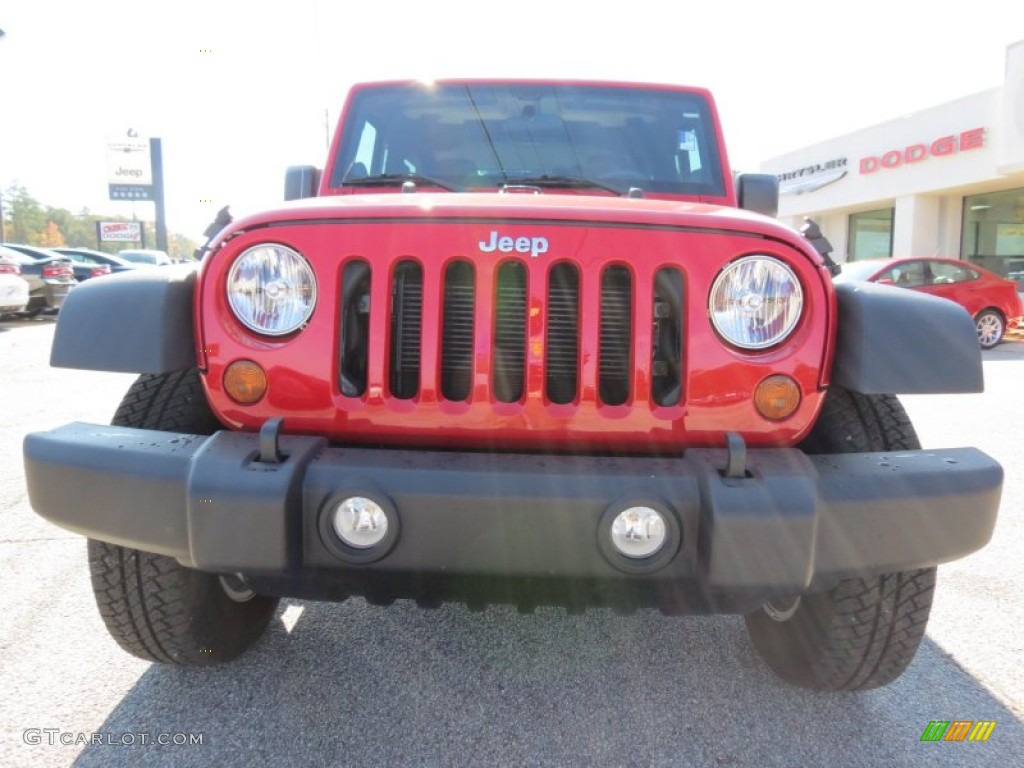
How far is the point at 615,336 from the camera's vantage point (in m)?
1.87

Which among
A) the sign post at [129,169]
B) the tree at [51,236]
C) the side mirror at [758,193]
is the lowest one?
the side mirror at [758,193]

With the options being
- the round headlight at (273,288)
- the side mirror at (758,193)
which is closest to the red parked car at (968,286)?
the side mirror at (758,193)

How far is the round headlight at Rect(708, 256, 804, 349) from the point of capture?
177 cm

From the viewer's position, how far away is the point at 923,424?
5.97 meters

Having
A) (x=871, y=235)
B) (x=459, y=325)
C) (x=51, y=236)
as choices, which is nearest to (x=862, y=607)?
(x=459, y=325)

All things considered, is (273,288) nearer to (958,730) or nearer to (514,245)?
(514,245)

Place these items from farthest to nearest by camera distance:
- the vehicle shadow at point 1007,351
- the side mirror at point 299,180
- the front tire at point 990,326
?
1. the front tire at point 990,326
2. the vehicle shadow at point 1007,351
3. the side mirror at point 299,180

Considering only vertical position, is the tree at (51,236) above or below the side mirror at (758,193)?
above

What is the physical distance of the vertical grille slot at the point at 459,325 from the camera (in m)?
1.85

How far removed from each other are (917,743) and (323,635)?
5.92 ft

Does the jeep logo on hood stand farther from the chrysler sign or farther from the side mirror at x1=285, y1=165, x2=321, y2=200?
the chrysler sign

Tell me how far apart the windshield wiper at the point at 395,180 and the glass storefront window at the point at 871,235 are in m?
23.2

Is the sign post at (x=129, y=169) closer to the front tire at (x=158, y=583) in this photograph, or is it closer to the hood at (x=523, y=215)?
the front tire at (x=158, y=583)

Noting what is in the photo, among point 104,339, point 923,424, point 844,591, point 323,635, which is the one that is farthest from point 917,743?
point 923,424
